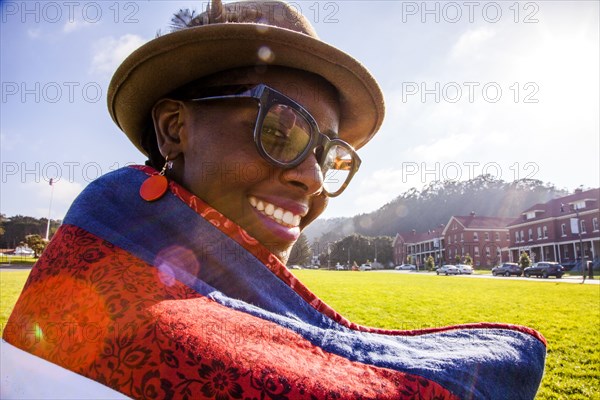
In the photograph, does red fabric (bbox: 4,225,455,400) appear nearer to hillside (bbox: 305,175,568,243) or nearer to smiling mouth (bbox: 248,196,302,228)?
smiling mouth (bbox: 248,196,302,228)

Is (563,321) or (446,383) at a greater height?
(446,383)

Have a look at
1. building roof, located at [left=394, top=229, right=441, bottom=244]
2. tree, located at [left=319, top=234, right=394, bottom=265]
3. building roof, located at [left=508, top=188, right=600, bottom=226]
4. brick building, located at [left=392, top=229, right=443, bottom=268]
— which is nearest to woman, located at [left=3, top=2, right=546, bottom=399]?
building roof, located at [left=508, top=188, right=600, bottom=226]

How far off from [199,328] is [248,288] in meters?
0.36

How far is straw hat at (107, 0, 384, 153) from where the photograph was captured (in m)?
1.41

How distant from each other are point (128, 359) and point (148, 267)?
286 millimetres

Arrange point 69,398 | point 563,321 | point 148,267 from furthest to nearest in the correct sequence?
point 563,321 → point 148,267 → point 69,398

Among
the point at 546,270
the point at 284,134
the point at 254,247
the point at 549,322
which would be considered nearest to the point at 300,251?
the point at 284,134

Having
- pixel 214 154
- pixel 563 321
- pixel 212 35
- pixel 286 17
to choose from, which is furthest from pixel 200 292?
pixel 563 321

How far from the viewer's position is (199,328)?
2.58ft

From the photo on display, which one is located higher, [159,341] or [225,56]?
[225,56]

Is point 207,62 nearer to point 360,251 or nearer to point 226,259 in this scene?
point 226,259

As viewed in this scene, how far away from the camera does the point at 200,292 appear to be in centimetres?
99

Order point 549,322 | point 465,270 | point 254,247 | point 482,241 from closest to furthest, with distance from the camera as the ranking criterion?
point 254,247 → point 549,322 → point 465,270 → point 482,241

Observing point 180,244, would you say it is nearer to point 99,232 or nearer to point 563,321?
point 99,232
